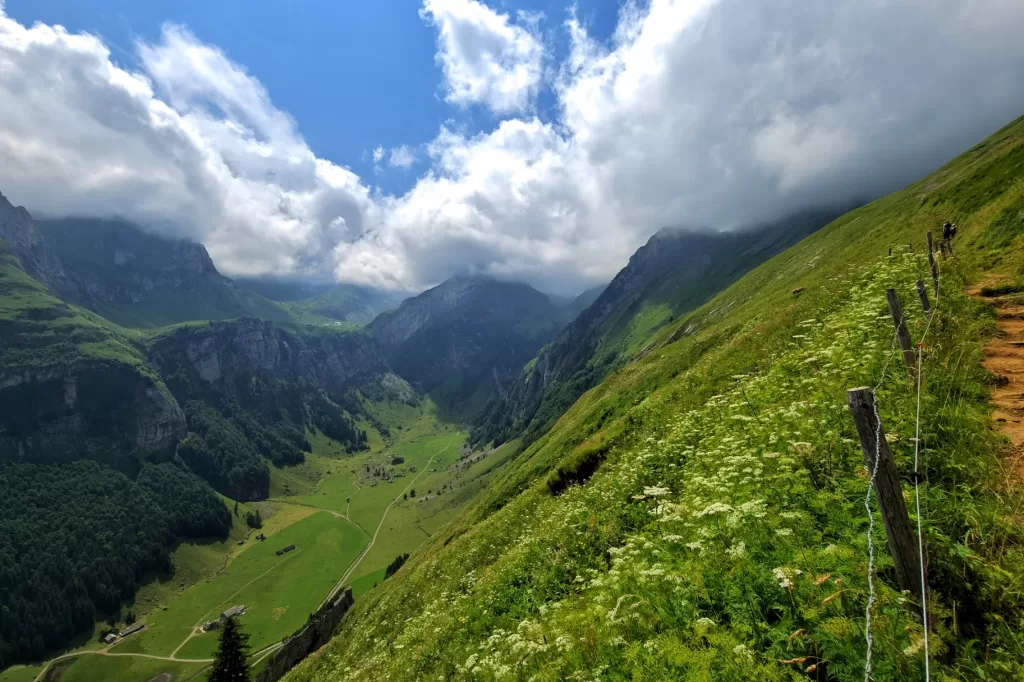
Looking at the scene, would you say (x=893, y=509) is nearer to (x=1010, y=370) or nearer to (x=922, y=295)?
(x=1010, y=370)

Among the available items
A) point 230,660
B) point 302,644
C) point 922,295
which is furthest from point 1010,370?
point 230,660

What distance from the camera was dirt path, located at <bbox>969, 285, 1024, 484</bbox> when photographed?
361 inches

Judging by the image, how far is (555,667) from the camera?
1010cm

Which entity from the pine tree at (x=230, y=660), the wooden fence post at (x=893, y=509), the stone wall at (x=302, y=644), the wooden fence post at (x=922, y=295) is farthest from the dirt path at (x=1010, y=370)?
the pine tree at (x=230, y=660)

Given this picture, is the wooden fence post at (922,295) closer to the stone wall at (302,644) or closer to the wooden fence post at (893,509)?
the wooden fence post at (893,509)

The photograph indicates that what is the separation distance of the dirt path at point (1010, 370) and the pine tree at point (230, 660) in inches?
3140

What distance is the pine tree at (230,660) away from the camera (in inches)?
2387

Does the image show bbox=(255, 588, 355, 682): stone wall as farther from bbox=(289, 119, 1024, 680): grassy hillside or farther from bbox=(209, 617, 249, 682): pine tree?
bbox=(289, 119, 1024, 680): grassy hillside

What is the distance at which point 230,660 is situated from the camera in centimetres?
6191

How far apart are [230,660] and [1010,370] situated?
8401 centimetres

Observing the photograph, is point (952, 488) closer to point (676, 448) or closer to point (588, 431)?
point (676, 448)

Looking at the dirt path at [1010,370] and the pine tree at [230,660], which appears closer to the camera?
the dirt path at [1010,370]

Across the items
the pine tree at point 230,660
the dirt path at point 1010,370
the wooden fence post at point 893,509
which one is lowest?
the pine tree at point 230,660

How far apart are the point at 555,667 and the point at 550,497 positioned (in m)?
19.1
